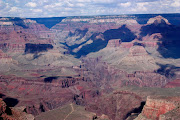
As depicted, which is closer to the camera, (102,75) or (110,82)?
(110,82)

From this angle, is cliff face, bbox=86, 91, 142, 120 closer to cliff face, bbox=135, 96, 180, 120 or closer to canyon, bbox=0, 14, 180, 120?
canyon, bbox=0, 14, 180, 120

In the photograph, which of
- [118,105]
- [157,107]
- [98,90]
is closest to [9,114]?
A: [157,107]

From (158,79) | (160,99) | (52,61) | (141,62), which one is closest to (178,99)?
(160,99)

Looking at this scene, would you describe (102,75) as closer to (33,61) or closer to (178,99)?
(33,61)

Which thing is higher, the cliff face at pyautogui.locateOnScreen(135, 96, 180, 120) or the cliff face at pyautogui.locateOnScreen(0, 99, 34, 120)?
the cliff face at pyautogui.locateOnScreen(0, 99, 34, 120)

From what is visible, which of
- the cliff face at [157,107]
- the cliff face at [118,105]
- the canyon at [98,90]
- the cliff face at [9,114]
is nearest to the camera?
the cliff face at [9,114]

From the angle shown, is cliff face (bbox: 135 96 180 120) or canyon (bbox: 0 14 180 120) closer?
cliff face (bbox: 135 96 180 120)

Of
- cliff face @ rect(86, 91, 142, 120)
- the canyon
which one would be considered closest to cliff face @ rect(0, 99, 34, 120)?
the canyon

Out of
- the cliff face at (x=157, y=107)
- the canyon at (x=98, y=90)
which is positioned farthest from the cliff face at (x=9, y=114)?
the cliff face at (x=157, y=107)

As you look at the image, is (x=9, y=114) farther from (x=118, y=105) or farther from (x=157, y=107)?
(x=118, y=105)

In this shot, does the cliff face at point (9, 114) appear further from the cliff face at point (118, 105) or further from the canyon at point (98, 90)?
the cliff face at point (118, 105)

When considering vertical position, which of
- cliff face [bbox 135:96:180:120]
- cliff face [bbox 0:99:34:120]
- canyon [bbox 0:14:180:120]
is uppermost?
cliff face [bbox 0:99:34:120]
